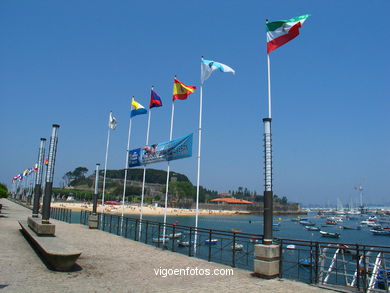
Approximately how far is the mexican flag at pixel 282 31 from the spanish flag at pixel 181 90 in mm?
8317

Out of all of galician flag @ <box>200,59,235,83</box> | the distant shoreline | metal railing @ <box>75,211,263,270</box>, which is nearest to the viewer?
metal railing @ <box>75,211,263,270</box>

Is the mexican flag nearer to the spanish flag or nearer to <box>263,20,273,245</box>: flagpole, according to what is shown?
<box>263,20,273,245</box>: flagpole

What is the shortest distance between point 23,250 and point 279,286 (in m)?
9.67

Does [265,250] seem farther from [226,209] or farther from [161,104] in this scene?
[226,209]

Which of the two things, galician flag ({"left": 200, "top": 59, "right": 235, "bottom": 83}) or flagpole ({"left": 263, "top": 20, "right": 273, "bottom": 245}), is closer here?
flagpole ({"left": 263, "top": 20, "right": 273, "bottom": 245})

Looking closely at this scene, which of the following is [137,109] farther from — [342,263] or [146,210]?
[146,210]

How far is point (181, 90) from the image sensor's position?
69.8ft

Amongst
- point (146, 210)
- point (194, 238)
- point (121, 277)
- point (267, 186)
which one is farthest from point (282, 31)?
point (146, 210)

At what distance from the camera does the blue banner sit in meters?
19.0

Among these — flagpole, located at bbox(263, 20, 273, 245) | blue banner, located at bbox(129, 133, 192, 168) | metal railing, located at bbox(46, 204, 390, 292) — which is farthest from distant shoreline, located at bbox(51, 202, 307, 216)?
Answer: flagpole, located at bbox(263, 20, 273, 245)

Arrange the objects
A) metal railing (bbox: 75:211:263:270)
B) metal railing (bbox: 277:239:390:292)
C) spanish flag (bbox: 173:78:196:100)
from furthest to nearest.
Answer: spanish flag (bbox: 173:78:196:100)
metal railing (bbox: 75:211:263:270)
metal railing (bbox: 277:239:390:292)

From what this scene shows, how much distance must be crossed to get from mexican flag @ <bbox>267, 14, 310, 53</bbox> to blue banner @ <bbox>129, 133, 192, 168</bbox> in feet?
23.8

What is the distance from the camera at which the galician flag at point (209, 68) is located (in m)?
18.0

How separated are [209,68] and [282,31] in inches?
266
